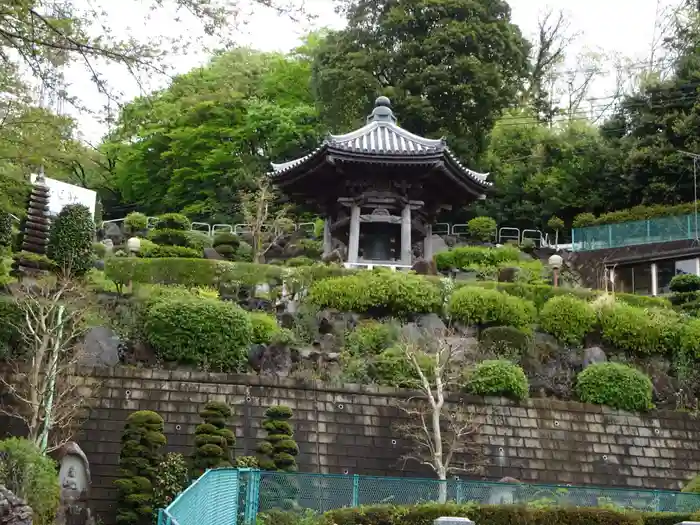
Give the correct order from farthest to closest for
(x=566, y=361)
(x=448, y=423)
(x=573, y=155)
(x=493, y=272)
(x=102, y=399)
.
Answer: (x=573, y=155)
(x=493, y=272)
(x=566, y=361)
(x=448, y=423)
(x=102, y=399)

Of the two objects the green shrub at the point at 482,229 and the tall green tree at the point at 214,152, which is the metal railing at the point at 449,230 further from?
the tall green tree at the point at 214,152

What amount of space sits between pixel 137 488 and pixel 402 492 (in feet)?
14.5

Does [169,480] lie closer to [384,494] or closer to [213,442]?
[213,442]

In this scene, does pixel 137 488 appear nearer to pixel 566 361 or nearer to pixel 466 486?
pixel 466 486

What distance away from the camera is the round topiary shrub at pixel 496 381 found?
20.0m

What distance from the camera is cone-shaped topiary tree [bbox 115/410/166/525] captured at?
14.7 metres

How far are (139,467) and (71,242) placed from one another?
660cm

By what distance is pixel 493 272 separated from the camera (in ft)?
97.5

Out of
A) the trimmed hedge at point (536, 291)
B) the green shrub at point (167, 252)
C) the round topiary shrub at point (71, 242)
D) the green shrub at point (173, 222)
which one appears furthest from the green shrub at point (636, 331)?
the green shrub at point (173, 222)

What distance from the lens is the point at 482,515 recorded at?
12.5 metres

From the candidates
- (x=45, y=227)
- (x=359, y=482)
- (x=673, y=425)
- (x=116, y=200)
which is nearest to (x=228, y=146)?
(x=116, y=200)

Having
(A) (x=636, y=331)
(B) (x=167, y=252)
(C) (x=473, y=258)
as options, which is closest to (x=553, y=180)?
(C) (x=473, y=258)

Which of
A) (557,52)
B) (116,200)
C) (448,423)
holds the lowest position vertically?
(448,423)

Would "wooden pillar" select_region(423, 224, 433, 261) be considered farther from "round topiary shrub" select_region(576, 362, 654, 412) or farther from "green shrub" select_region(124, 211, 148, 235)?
"green shrub" select_region(124, 211, 148, 235)
